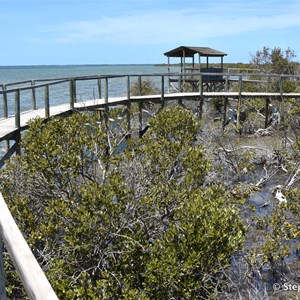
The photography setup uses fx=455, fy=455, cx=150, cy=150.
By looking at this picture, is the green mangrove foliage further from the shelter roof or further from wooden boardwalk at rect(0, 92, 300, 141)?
the shelter roof

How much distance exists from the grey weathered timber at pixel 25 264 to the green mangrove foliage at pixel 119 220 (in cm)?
307

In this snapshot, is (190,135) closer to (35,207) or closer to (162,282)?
(35,207)

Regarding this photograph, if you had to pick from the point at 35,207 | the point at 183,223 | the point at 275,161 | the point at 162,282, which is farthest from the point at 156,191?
the point at 275,161

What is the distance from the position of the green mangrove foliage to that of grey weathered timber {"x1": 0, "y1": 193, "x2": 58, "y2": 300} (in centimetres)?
307

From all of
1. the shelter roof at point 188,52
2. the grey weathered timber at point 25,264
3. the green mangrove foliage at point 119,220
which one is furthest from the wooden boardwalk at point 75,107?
the grey weathered timber at point 25,264

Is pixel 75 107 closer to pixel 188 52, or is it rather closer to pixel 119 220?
pixel 119 220

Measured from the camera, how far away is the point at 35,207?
6758 mm

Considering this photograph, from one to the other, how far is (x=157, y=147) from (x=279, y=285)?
275 cm

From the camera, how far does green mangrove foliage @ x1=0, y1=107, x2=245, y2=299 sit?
4961 millimetres

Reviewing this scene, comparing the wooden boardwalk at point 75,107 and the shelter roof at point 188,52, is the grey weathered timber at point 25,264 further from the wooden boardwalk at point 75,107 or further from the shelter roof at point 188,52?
the shelter roof at point 188,52

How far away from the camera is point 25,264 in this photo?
1.40 m

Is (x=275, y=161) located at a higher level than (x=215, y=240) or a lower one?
lower

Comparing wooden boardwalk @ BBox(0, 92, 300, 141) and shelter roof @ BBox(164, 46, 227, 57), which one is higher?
shelter roof @ BBox(164, 46, 227, 57)

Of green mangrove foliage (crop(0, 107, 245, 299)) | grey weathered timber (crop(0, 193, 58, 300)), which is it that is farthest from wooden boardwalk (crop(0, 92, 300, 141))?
grey weathered timber (crop(0, 193, 58, 300))
